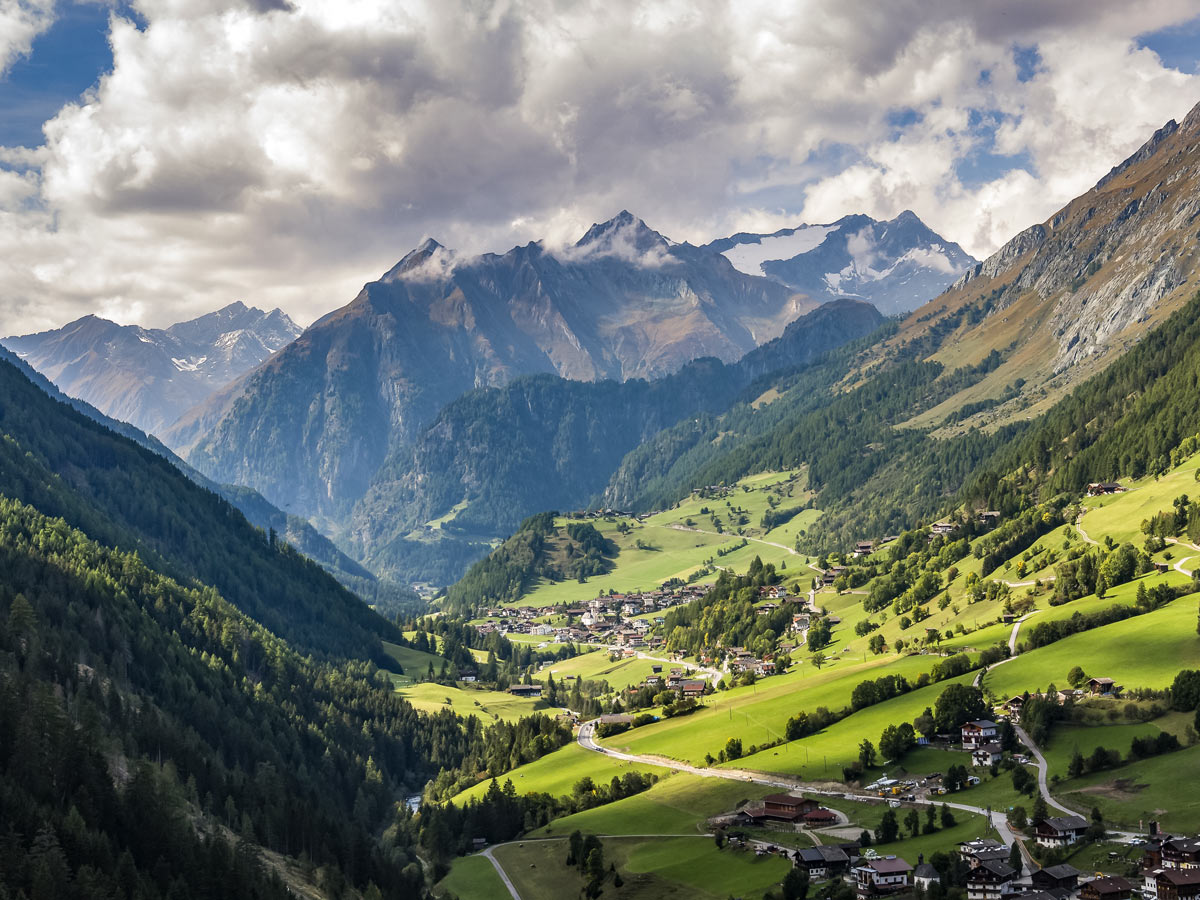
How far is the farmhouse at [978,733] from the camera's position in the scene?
128m

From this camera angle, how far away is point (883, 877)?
3748 inches

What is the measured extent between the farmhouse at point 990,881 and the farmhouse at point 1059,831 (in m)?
7.73

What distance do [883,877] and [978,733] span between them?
38.7 metres

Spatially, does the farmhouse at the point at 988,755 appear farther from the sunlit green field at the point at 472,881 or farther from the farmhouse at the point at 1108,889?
the sunlit green field at the point at 472,881

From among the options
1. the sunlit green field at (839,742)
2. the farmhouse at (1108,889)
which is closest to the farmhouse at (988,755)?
the sunlit green field at (839,742)

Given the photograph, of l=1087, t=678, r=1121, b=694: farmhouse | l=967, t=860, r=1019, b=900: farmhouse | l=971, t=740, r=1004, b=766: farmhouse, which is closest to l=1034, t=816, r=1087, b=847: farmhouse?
l=967, t=860, r=1019, b=900: farmhouse

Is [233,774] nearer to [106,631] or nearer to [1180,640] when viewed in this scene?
[106,631]

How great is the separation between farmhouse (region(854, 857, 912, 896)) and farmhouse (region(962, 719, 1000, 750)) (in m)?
35.1

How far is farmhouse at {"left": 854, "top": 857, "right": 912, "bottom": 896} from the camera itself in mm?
94688

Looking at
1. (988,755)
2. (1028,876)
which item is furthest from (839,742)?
(1028,876)

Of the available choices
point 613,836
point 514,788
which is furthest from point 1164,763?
point 514,788

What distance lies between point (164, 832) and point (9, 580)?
266ft

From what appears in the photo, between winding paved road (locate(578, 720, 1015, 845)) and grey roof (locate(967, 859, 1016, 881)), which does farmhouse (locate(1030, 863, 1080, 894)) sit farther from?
winding paved road (locate(578, 720, 1015, 845))

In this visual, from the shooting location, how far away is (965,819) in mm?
108812
